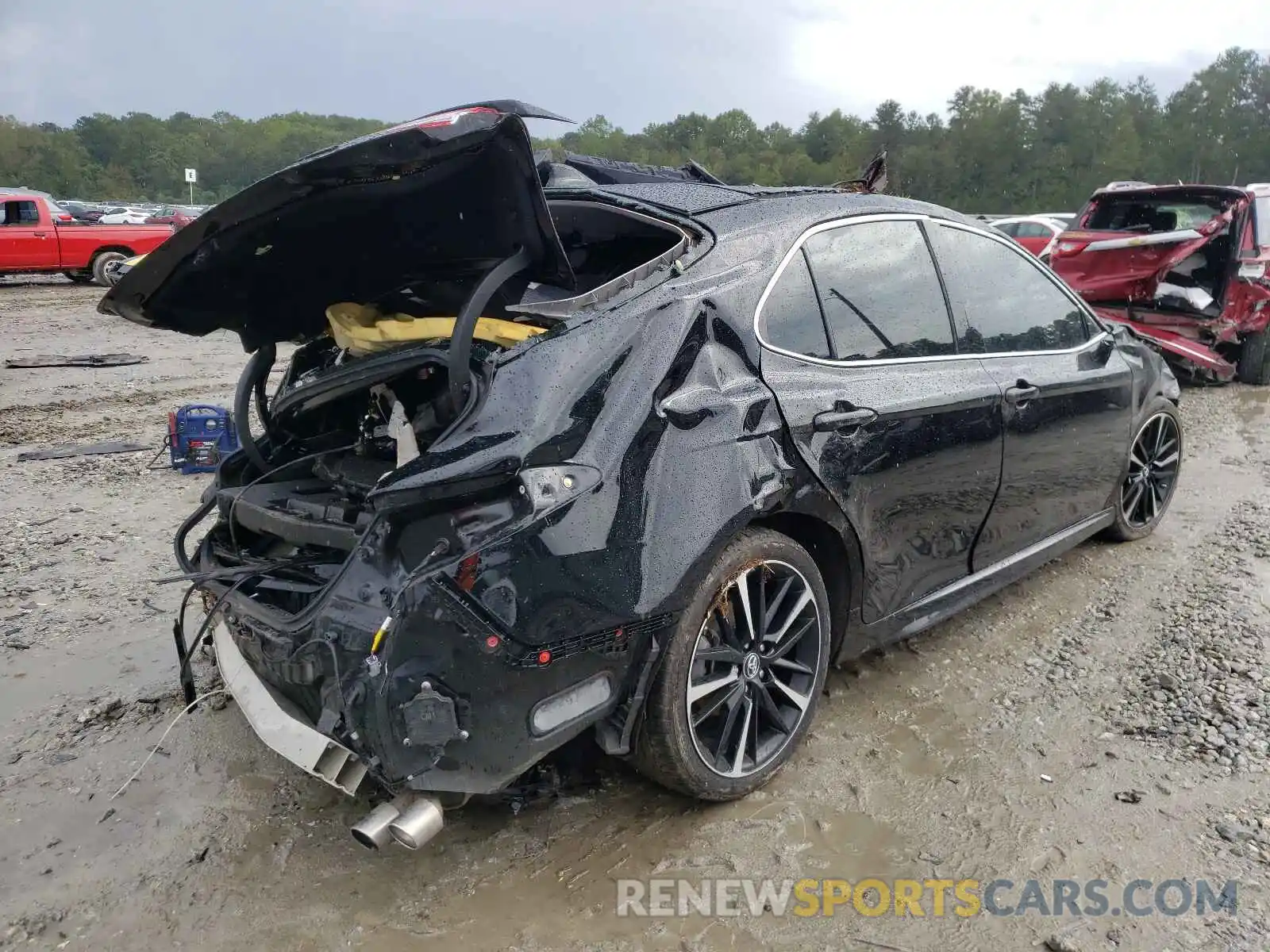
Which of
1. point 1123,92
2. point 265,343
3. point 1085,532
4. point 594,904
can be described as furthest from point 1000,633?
point 1123,92

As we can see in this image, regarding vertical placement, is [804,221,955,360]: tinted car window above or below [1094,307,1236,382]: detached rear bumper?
above

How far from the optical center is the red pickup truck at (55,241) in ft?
57.2

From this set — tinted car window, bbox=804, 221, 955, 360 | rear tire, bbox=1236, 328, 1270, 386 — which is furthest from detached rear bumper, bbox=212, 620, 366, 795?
rear tire, bbox=1236, 328, 1270, 386

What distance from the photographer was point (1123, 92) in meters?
67.4

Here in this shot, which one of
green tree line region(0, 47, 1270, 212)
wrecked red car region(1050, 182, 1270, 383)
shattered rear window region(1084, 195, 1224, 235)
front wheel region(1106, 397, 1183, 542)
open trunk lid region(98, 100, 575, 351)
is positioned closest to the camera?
open trunk lid region(98, 100, 575, 351)

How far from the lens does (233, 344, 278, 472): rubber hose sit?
3.10m

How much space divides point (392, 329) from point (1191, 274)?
9283 mm

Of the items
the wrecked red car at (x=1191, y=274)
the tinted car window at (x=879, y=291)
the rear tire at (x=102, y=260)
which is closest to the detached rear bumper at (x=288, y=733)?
the tinted car window at (x=879, y=291)

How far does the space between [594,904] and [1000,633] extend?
2217 mm

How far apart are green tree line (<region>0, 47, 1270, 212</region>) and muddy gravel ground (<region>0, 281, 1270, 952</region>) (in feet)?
160

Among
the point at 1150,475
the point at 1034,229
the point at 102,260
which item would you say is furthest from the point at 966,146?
the point at 1150,475

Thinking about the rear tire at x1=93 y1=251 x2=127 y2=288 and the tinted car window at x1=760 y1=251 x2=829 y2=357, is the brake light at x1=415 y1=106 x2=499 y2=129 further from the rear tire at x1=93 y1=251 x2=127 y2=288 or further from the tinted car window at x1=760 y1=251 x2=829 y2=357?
the rear tire at x1=93 y1=251 x2=127 y2=288

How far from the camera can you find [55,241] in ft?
58.1

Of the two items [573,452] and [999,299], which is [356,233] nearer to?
[573,452]
